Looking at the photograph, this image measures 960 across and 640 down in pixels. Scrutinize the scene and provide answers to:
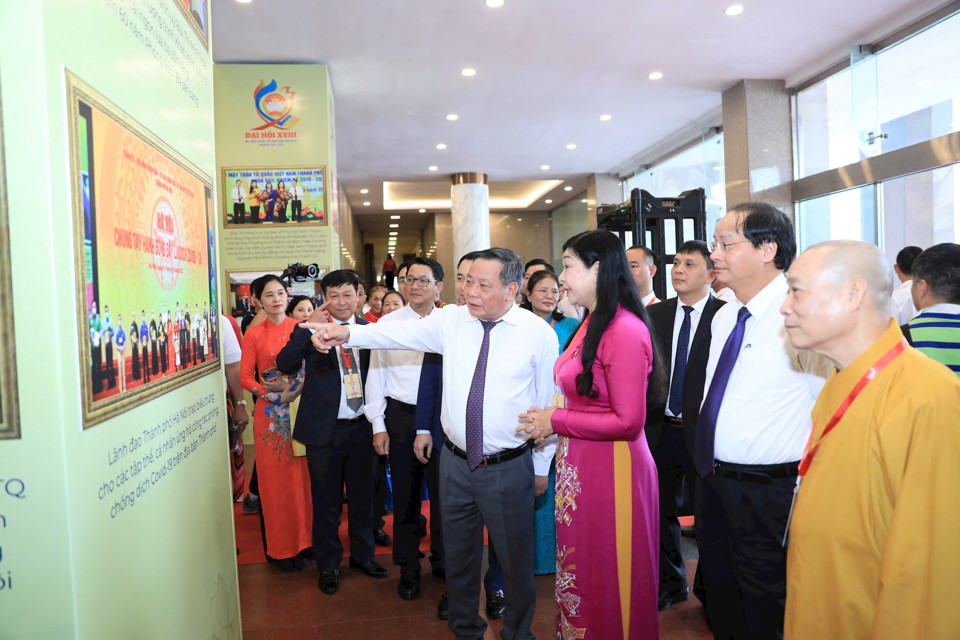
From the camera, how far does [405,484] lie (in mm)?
3275

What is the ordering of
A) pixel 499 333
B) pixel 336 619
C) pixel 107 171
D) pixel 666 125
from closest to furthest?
pixel 107 171
pixel 499 333
pixel 336 619
pixel 666 125

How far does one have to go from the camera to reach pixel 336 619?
3.00 meters

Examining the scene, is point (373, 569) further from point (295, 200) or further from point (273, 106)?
point (273, 106)

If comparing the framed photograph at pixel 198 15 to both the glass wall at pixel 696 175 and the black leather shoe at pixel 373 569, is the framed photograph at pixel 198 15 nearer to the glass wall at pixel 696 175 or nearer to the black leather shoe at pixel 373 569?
the black leather shoe at pixel 373 569

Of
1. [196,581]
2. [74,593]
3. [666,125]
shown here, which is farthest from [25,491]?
[666,125]

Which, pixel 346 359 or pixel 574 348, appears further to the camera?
pixel 346 359

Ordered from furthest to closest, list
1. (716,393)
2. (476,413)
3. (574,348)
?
(476,413) → (574,348) → (716,393)

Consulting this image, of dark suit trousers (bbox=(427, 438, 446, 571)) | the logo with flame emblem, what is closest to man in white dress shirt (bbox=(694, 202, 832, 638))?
dark suit trousers (bbox=(427, 438, 446, 571))

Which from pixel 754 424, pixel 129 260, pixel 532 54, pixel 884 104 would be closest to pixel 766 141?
pixel 884 104

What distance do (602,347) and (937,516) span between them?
3.27 feet

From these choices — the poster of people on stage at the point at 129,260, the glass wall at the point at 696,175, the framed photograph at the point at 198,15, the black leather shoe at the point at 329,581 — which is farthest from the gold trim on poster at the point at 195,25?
the glass wall at the point at 696,175

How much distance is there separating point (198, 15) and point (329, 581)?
272 cm

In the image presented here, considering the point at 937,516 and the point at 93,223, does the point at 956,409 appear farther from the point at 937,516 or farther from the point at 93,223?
the point at 93,223

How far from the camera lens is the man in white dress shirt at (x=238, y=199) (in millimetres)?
6070
